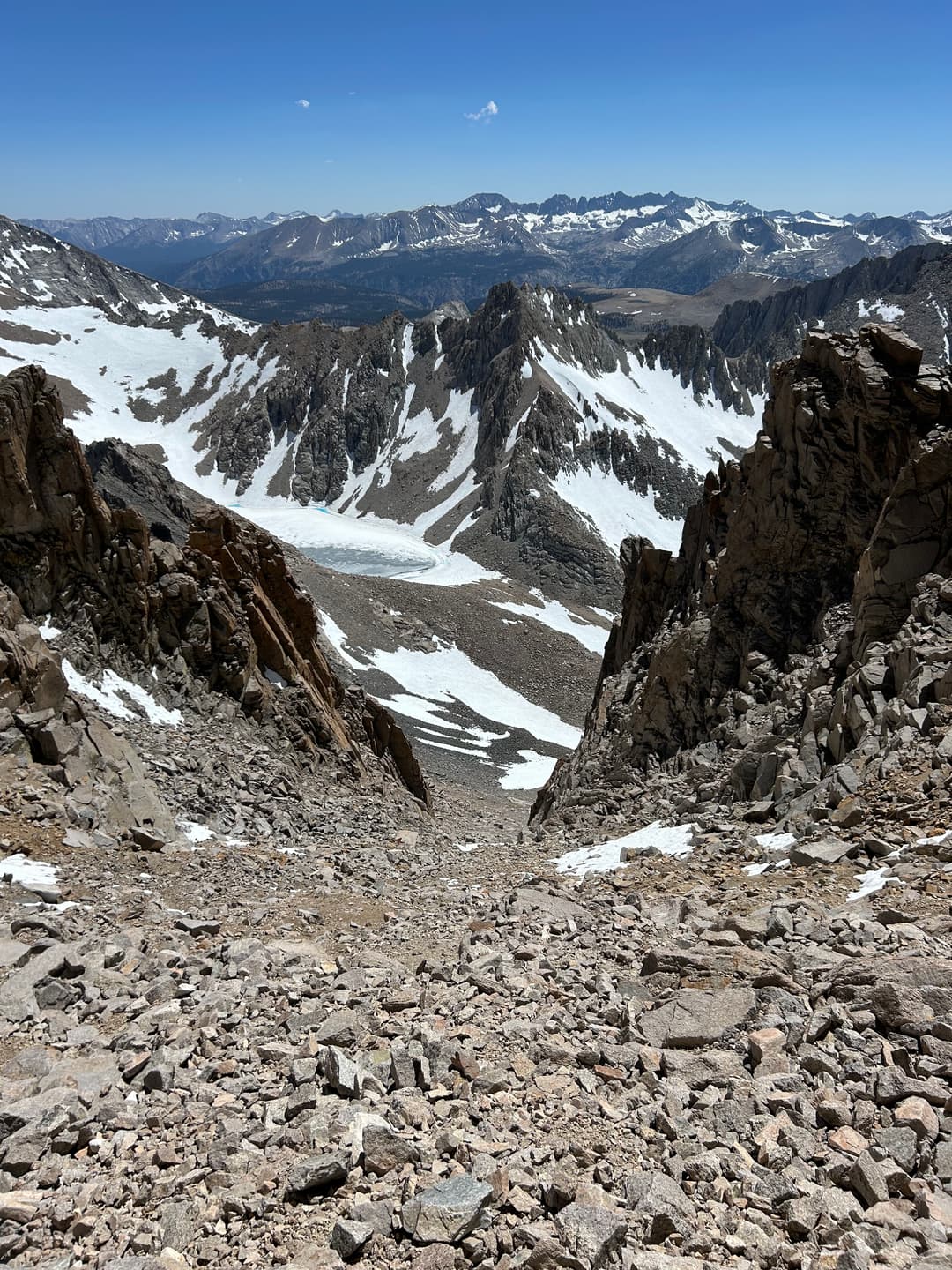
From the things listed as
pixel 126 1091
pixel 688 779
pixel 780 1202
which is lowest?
pixel 688 779

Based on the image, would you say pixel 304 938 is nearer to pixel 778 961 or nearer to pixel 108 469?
pixel 778 961

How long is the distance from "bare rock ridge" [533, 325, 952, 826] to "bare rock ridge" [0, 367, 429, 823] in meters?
11.6

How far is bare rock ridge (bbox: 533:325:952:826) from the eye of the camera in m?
17.7

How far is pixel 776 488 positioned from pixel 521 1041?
2422cm

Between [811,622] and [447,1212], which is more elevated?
[811,622]

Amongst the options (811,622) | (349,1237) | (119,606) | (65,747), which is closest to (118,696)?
(119,606)

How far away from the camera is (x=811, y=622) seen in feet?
87.8

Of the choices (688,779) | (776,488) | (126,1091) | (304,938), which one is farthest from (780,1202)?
(776,488)

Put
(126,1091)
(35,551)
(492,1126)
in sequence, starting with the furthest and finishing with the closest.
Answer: (35,551)
(126,1091)
(492,1126)

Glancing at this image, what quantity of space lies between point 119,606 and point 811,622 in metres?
22.0

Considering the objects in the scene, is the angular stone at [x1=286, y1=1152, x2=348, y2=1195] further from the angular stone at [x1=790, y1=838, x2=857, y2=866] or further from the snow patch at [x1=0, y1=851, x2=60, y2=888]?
the snow patch at [x1=0, y1=851, x2=60, y2=888]

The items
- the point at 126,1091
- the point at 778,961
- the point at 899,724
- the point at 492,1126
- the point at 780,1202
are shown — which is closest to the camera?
the point at 780,1202

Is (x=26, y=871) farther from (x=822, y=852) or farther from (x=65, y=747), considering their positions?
(x=822, y=852)

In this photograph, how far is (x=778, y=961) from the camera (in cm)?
996
